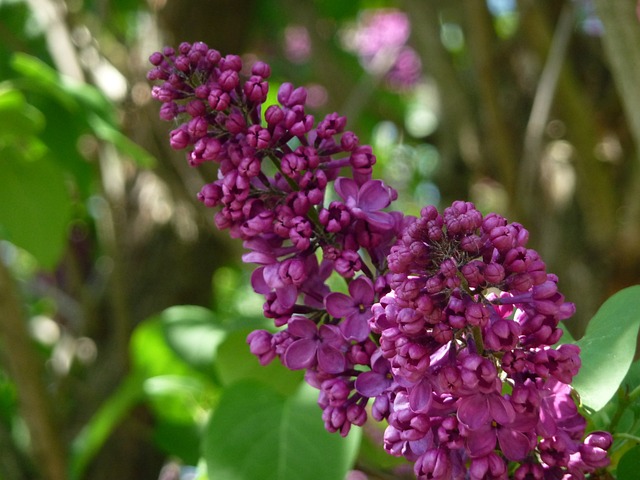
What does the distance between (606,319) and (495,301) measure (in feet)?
0.41

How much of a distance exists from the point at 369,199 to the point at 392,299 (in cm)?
11

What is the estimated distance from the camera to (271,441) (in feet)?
2.47

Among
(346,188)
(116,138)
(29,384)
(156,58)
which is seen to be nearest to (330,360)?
(346,188)

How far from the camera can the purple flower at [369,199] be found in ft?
1.76

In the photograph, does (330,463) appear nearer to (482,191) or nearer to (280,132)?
(280,132)

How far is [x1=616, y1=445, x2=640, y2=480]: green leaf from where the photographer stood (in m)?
0.52

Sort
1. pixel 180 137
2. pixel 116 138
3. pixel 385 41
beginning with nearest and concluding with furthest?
1. pixel 180 137
2. pixel 116 138
3. pixel 385 41

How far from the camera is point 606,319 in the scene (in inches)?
22.4

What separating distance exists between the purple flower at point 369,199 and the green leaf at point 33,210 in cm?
69

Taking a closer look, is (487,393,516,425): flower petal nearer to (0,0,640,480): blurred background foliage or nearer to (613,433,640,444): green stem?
(613,433,640,444): green stem

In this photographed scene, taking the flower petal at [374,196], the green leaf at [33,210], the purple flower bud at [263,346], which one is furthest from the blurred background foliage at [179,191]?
the flower petal at [374,196]

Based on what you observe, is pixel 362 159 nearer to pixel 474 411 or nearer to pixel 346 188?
pixel 346 188

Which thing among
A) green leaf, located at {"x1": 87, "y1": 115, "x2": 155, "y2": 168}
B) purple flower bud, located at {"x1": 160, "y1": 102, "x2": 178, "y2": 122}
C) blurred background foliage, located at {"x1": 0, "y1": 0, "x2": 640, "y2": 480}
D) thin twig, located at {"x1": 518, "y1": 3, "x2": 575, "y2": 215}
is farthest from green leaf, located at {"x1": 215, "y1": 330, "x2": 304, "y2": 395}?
thin twig, located at {"x1": 518, "y1": 3, "x2": 575, "y2": 215}

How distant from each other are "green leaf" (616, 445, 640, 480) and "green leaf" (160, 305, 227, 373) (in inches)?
24.9
